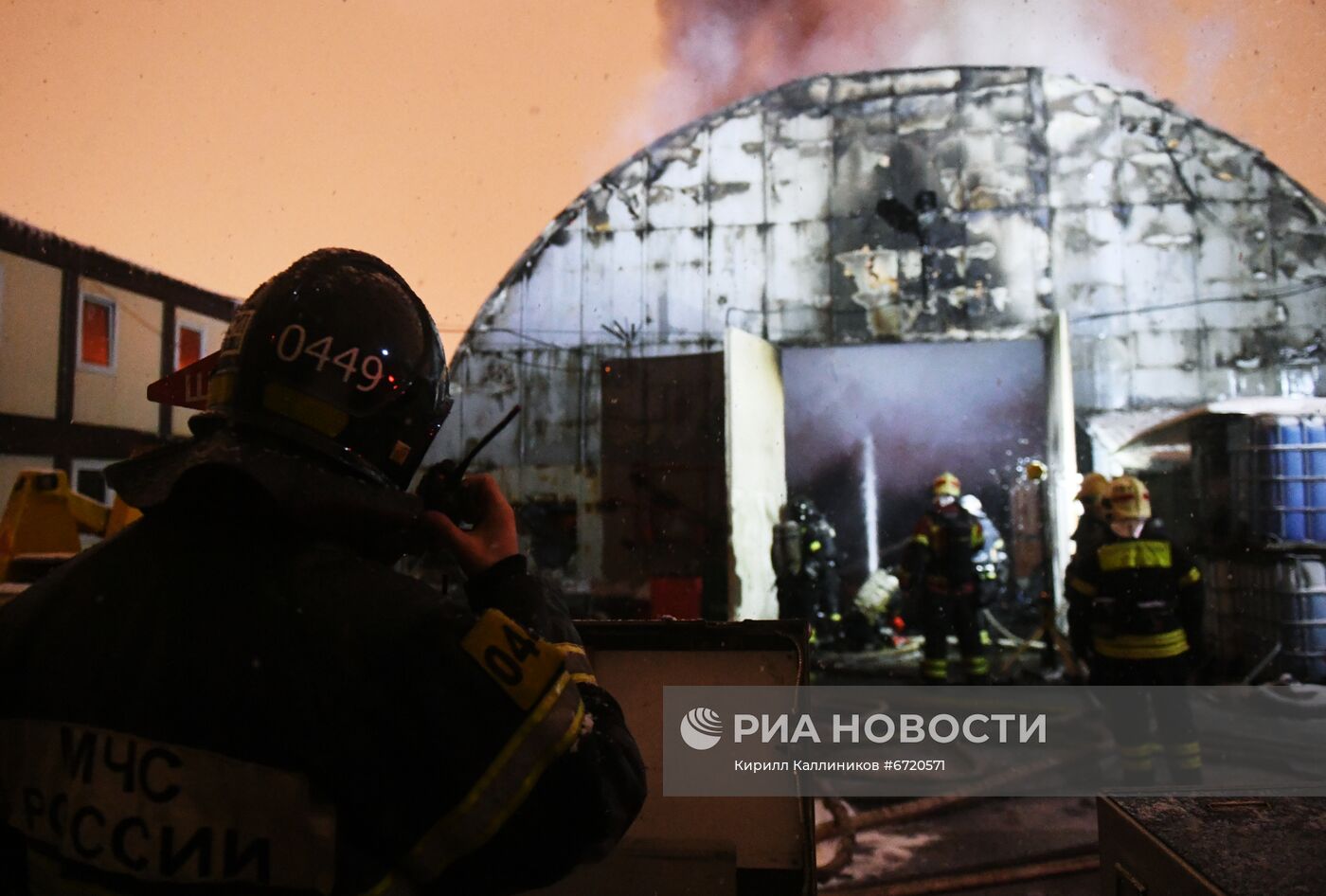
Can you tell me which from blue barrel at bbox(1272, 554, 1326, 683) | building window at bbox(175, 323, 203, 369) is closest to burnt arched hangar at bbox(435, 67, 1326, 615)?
blue barrel at bbox(1272, 554, 1326, 683)

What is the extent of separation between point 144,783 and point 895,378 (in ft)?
35.3

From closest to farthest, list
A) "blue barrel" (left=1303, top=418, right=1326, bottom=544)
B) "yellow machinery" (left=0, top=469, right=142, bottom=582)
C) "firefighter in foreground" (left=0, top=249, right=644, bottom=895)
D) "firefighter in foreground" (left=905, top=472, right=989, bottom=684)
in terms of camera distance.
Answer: "firefighter in foreground" (left=0, top=249, right=644, bottom=895), "yellow machinery" (left=0, top=469, right=142, bottom=582), "blue barrel" (left=1303, top=418, right=1326, bottom=544), "firefighter in foreground" (left=905, top=472, right=989, bottom=684)

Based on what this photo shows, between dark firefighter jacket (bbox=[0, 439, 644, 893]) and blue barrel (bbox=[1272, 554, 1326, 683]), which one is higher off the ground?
dark firefighter jacket (bbox=[0, 439, 644, 893])

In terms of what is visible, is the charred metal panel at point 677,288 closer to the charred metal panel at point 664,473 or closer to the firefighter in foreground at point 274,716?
the charred metal panel at point 664,473

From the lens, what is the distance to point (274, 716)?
2.66 feet

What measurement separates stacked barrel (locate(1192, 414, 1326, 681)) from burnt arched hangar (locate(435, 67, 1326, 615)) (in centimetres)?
128

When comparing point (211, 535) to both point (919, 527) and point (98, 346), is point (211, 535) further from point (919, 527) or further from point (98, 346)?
point (98, 346)

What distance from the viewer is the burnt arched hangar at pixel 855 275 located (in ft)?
23.7

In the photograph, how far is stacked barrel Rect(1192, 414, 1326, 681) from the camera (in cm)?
554

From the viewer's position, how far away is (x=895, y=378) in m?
10.9

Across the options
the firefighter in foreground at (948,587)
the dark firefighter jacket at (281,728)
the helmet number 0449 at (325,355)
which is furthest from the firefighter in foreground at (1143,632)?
the helmet number 0449 at (325,355)

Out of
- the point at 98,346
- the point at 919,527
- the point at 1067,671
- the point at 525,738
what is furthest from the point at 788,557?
the point at 98,346

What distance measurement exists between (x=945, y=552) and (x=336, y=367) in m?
5.95

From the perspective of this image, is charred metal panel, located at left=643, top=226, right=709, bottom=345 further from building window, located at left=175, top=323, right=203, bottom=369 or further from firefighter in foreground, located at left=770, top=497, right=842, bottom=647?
building window, located at left=175, top=323, right=203, bottom=369
